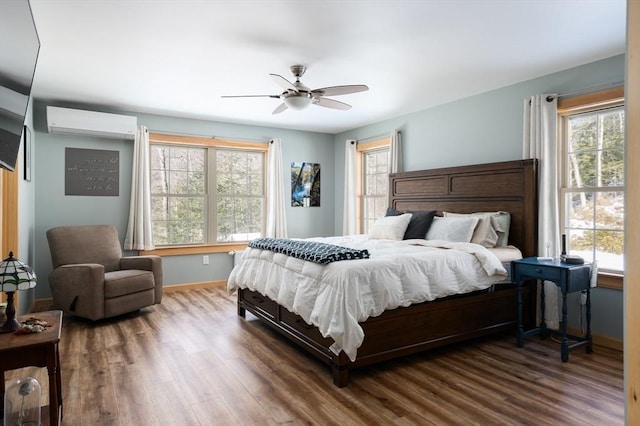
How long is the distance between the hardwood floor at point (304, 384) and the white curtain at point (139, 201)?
1.64 m

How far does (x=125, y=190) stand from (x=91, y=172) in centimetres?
44

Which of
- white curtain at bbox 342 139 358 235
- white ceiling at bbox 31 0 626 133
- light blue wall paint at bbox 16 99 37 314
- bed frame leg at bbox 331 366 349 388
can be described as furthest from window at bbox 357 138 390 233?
light blue wall paint at bbox 16 99 37 314

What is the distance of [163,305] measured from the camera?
466 centimetres

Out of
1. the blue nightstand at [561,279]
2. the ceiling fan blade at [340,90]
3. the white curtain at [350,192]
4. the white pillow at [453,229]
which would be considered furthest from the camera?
Result: the white curtain at [350,192]

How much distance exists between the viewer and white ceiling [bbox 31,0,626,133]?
8.16 feet

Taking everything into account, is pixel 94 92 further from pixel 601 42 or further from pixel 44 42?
pixel 601 42

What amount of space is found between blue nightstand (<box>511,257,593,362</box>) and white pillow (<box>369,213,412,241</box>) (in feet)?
4.16

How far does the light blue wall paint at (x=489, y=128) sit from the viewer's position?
10.9 feet

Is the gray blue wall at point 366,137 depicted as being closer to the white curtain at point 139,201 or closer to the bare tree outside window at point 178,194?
the white curtain at point 139,201

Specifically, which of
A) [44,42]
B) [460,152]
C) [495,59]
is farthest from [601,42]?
[44,42]

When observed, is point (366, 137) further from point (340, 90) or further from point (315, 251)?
point (315, 251)

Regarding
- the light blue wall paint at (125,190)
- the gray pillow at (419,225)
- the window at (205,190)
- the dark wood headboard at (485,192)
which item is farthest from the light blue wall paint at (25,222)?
the dark wood headboard at (485,192)

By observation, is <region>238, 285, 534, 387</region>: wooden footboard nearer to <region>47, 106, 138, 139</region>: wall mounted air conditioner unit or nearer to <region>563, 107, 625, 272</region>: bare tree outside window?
<region>563, 107, 625, 272</region>: bare tree outside window

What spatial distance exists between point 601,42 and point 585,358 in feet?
8.01
